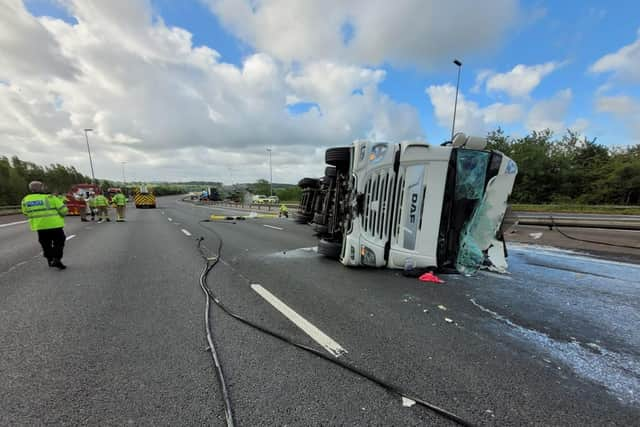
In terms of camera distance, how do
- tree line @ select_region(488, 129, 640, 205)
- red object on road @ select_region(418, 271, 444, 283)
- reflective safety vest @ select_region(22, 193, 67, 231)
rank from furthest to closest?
1. tree line @ select_region(488, 129, 640, 205)
2. reflective safety vest @ select_region(22, 193, 67, 231)
3. red object on road @ select_region(418, 271, 444, 283)

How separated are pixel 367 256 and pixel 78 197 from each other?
66.8ft

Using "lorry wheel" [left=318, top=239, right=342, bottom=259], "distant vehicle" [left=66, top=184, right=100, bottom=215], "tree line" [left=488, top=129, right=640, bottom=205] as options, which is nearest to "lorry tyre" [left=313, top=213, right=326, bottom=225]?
"lorry wheel" [left=318, top=239, right=342, bottom=259]

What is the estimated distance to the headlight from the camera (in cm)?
492

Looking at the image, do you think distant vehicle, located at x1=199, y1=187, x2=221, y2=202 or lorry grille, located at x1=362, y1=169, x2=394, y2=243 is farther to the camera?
distant vehicle, located at x1=199, y1=187, x2=221, y2=202

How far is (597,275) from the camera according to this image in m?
4.69

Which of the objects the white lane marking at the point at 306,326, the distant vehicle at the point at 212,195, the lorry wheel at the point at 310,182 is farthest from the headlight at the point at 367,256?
the distant vehicle at the point at 212,195

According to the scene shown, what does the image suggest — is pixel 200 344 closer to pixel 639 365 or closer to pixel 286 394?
pixel 286 394

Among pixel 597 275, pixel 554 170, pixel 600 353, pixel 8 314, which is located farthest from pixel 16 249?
pixel 554 170

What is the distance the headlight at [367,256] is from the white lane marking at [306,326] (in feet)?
6.17

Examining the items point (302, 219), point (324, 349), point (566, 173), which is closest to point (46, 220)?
point (302, 219)

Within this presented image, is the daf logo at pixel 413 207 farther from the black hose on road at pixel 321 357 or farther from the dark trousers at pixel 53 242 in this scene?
the dark trousers at pixel 53 242

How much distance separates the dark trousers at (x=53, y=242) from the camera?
5055 millimetres

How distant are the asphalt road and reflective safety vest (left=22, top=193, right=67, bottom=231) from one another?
98cm

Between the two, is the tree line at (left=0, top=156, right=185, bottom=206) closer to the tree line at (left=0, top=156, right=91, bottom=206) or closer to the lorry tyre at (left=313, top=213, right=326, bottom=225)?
the tree line at (left=0, top=156, right=91, bottom=206)
